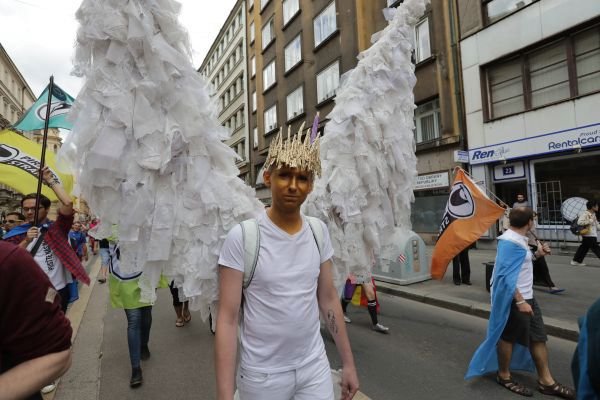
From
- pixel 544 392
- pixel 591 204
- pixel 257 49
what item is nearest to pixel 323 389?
pixel 544 392

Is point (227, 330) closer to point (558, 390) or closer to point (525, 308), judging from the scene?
point (525, 308)

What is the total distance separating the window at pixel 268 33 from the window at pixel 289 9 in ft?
5.45

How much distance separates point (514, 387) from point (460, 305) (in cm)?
269

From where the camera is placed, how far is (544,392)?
3.29 metres

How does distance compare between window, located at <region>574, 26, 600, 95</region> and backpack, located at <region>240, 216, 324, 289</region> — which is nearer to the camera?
backpack, located at <region>240, 216, 324, 289</region>

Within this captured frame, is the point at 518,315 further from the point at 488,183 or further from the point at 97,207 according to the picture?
the point at 488,183

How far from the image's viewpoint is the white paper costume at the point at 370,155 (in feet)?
7.87

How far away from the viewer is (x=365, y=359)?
13.6 feet

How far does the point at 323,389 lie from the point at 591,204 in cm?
931

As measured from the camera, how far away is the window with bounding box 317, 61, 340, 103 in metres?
17.7

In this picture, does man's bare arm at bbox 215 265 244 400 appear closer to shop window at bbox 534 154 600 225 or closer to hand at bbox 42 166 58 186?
hand at bbox 42 166 58 186

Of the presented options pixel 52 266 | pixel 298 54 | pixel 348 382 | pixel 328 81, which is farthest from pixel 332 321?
pixel 298 54

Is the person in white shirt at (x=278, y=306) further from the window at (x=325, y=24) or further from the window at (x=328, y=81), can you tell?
the window at (x=325, y=24)

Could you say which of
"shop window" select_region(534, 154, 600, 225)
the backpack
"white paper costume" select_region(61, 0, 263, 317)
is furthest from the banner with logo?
"shop window" select_region(534, 154, 600, 225)
